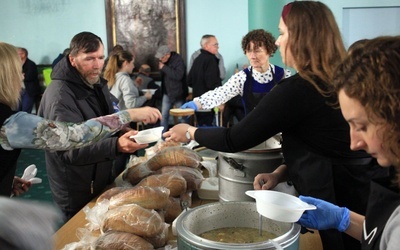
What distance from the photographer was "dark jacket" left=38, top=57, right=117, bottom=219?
6.90 feet

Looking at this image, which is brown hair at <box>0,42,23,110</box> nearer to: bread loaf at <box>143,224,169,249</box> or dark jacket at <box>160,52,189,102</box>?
bread loaf at <box>143,224,169,249</box>

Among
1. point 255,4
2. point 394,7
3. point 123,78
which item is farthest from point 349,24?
point 123,78

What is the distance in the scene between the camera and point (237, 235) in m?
1.34

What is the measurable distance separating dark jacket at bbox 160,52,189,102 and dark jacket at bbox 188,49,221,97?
0.24 metres

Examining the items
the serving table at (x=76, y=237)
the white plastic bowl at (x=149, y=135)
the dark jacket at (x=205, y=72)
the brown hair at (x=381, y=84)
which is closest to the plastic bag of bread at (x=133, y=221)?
the serving table at (x=76, y=237)

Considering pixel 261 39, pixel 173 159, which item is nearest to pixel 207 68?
pixel 261 39

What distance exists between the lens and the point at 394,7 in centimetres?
759

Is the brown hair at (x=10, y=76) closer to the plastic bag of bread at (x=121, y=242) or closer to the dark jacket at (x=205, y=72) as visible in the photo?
the plastic bag of bread at (x=121, y=242)

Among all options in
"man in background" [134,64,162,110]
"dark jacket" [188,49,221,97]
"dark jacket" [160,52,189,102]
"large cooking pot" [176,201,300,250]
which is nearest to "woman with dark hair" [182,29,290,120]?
"large cooking pot" [176,201,300,250]

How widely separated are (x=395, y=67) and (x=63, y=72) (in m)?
1.84

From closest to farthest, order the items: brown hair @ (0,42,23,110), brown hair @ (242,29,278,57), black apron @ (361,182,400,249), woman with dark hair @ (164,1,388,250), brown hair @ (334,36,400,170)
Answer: brown hair @ (334,36,400,170), black apron @ (361,182,400,249), woman with dark hair @ (164,1,388,250), brown hair @ (0,42,23,110), brown hair @ (242,29,278,57)

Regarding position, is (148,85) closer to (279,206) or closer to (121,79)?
(121,79)

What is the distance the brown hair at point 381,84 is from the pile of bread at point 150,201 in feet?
2.81

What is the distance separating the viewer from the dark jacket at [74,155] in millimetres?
2104
